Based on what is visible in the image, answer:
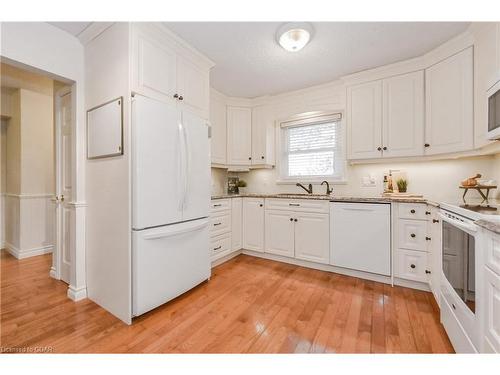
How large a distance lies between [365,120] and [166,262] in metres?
2.71

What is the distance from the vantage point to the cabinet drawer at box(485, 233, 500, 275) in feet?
3.15

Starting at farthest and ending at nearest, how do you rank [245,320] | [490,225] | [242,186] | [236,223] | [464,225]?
[242,186], [236,223], [245,320], [464,225], [490,225]

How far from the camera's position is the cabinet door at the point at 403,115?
7.78 feet

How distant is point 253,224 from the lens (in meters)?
3.16

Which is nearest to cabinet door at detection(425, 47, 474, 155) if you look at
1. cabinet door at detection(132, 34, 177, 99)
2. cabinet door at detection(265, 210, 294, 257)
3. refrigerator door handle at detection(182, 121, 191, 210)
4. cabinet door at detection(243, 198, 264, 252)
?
cabinet door at detection(265, 210, 294, 257)

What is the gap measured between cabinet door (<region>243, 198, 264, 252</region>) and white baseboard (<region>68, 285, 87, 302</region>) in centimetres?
189

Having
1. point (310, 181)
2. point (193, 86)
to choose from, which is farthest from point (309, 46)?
point (310, 181)

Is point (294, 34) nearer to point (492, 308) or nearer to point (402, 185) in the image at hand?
point (402, 185)

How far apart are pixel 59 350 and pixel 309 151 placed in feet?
10.8

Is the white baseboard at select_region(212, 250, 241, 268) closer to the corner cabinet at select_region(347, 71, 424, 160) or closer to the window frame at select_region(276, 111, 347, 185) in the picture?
the window frame at select_region(276, 111, 347, 185)

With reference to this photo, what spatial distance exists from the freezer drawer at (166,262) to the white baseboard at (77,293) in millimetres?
746

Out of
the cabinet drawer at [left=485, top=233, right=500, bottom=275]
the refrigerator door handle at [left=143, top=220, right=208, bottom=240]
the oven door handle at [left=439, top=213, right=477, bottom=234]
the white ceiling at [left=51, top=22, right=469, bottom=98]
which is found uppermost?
the white ceiling at [left=51, top=22, right=469, bottom=98]
